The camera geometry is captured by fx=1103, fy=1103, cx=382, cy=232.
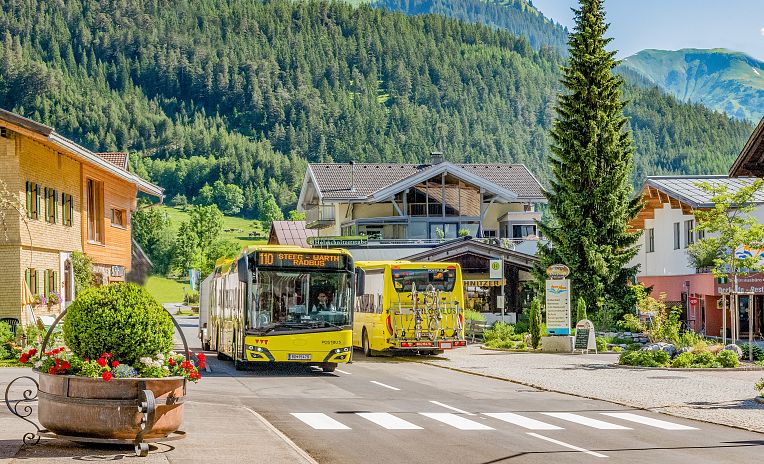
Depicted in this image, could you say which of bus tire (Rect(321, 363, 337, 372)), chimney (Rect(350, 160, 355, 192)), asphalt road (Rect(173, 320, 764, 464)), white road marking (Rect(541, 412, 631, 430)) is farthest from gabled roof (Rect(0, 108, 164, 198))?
chimney (Rect(350, 160, 355, 192))

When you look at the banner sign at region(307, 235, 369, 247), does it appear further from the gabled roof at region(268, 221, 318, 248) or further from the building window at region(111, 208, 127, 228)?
the gabled roof at region(268, 221, 318, 248)

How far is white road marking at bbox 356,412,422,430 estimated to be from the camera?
51.8 feet

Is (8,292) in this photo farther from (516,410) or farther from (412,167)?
(412,167)

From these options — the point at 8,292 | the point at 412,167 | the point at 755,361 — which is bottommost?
the point at 755,361

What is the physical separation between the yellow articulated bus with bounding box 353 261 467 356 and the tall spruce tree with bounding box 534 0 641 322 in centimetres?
1300

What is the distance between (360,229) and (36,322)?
4290 centimetres

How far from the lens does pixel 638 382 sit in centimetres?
2502

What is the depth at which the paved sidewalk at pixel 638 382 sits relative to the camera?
19031 mm

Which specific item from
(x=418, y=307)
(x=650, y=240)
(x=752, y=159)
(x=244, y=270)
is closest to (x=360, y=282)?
(x=244, y=270)

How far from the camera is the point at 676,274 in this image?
4906 centimetres

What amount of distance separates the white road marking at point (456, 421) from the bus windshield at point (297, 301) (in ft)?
31.7

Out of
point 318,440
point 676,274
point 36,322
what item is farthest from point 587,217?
point 318,440

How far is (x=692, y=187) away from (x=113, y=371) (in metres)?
40.0

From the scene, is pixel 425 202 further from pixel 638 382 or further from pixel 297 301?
pixel 638 382
